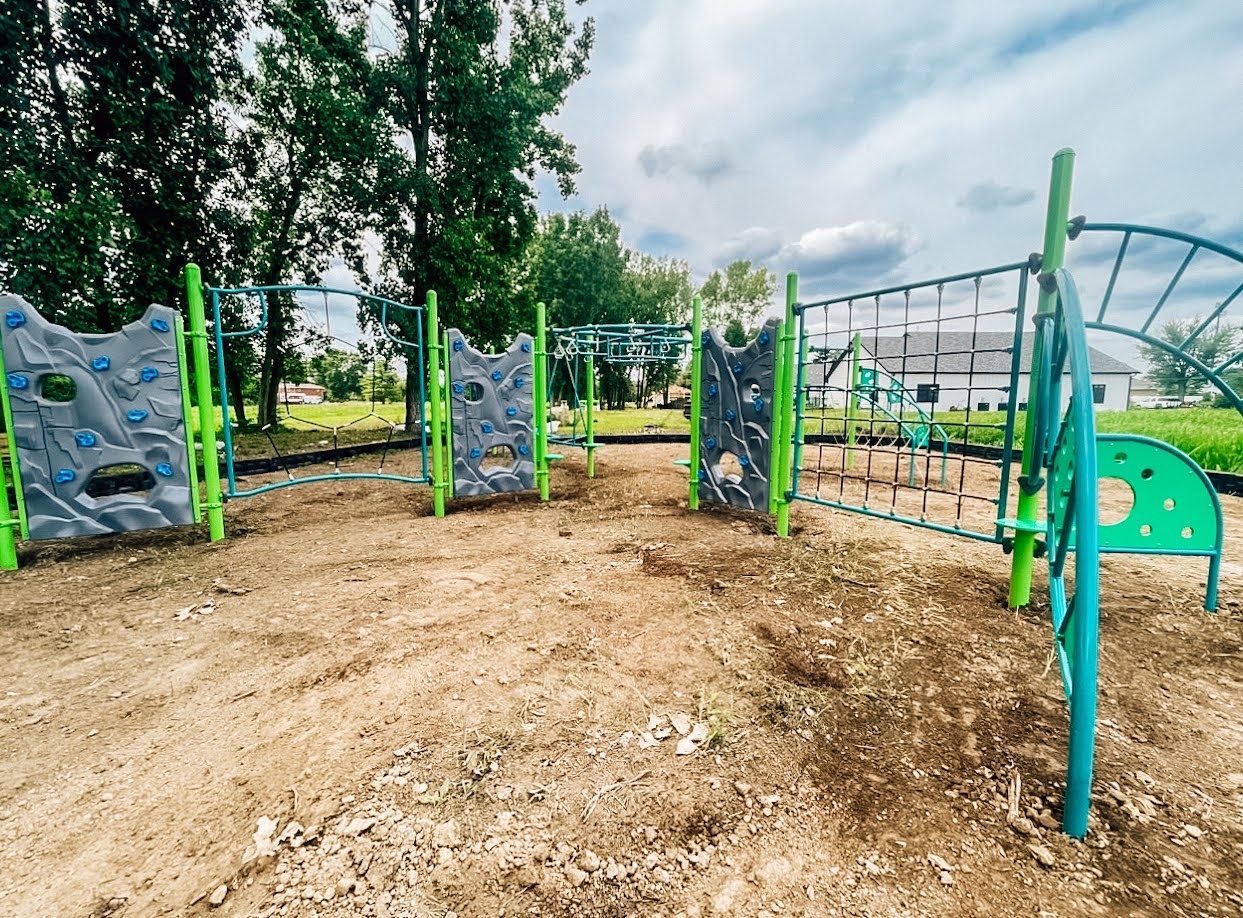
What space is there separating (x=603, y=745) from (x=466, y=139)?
43.0 ft

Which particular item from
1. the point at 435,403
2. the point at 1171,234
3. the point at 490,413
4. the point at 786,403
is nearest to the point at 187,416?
the point at 435,403

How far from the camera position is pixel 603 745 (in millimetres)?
1932

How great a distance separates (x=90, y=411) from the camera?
405cm

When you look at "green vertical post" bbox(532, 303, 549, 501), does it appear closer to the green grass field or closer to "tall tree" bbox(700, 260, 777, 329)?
the green grass field

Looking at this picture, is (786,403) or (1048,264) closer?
(1048,264)

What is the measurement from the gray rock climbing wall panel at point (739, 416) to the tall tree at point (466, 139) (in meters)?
8.35

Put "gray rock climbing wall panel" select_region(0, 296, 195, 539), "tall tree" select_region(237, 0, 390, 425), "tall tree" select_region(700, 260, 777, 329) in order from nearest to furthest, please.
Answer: "gray rock climbing wall panel" select_region(0, 296, 195, 539) → "tall tree" select_region(237, 0, 390, 425) → "tall tree" select_region(700, 260, 777, 329)

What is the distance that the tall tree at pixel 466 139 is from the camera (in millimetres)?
11156

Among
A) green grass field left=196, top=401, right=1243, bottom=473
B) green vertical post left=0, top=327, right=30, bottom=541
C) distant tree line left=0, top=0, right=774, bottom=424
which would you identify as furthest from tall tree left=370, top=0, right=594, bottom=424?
green vertical post left=0, top=327, right=30, bottom=541

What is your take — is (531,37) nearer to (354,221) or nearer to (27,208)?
(354,221)

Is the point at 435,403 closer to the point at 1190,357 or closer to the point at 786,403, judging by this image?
the point at 786,403

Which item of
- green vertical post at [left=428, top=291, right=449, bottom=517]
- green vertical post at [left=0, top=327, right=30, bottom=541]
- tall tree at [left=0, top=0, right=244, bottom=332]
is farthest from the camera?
tall tree at [left=0, top=0, right=244, bottom=332]

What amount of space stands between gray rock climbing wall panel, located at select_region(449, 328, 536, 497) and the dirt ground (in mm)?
2231

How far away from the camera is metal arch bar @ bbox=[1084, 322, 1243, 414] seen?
2559 millimetres
